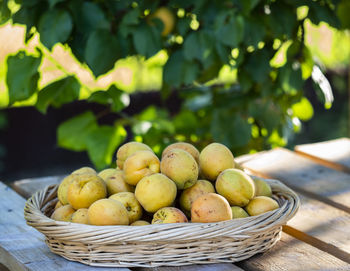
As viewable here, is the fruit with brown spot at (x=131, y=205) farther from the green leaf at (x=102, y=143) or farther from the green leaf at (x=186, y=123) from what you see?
the green leaf at (x=186, y=123)

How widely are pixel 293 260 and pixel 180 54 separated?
1.06 meters

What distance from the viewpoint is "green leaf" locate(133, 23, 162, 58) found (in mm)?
1878

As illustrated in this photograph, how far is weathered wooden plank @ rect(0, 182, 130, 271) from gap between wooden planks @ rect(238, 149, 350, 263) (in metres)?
0.46

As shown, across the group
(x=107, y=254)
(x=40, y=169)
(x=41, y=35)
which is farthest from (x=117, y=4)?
(x=40, y=169)

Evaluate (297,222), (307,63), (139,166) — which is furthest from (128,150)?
(307,63)

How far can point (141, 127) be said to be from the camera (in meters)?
2.23

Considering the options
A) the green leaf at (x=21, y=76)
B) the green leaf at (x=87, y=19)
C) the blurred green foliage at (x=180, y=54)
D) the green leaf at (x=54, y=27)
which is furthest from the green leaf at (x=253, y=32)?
the green leaf at (x=21, y=76)

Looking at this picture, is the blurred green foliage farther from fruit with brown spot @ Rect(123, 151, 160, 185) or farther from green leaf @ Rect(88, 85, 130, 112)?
fruit with brown spot @ Rect(123, 151, 160, 185)

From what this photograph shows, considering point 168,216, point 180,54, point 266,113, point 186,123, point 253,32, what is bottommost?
point 186,123

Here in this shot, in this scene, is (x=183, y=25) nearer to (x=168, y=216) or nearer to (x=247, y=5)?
(x=247, y=5)

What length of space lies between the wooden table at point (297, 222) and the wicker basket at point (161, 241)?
0.02 m

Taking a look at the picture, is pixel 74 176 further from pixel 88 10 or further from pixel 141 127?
pixel 141 127

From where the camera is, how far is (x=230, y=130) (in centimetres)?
221

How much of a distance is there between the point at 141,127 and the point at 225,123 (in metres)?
0.33
